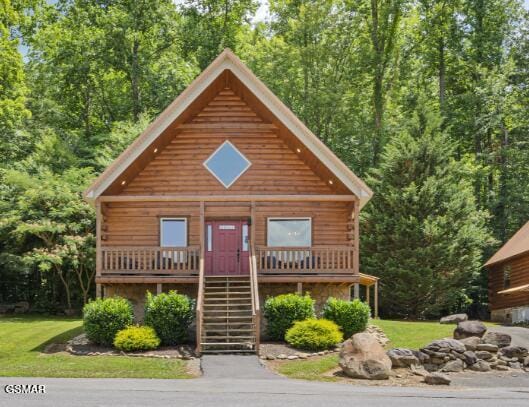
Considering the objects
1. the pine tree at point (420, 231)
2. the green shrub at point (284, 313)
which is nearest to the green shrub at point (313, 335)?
the green shrub at point (284, 313)

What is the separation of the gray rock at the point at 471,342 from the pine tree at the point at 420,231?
14.4 meters

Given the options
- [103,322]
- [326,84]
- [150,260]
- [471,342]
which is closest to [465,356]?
[471,342]

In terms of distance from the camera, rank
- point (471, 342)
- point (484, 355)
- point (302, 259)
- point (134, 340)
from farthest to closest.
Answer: point (302, 259), point (134, 340), point (471, 342), point (484, 355)

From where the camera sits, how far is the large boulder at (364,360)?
1956 centimetres

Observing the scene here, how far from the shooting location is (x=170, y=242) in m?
28.2

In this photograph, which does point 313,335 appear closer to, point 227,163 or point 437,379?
point 437,379

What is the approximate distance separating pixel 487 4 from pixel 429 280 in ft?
72.9

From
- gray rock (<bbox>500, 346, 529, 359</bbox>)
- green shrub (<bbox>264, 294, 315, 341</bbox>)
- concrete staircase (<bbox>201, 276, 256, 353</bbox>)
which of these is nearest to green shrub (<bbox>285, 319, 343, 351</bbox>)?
green shrub (<bbox>264, 294, 315, 341</bbox>)

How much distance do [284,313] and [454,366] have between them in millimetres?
6108

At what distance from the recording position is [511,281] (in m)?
40.0

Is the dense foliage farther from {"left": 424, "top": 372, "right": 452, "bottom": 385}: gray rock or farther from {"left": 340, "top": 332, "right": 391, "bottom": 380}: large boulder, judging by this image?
{"left": 424, "top": 372, "right": 452, "bottom": 385}: gray rock

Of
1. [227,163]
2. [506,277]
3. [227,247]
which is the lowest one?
[506,277]

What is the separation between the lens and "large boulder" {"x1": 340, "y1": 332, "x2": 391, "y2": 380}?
64.2ft

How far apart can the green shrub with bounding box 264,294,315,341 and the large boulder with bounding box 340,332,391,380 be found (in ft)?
14.4
